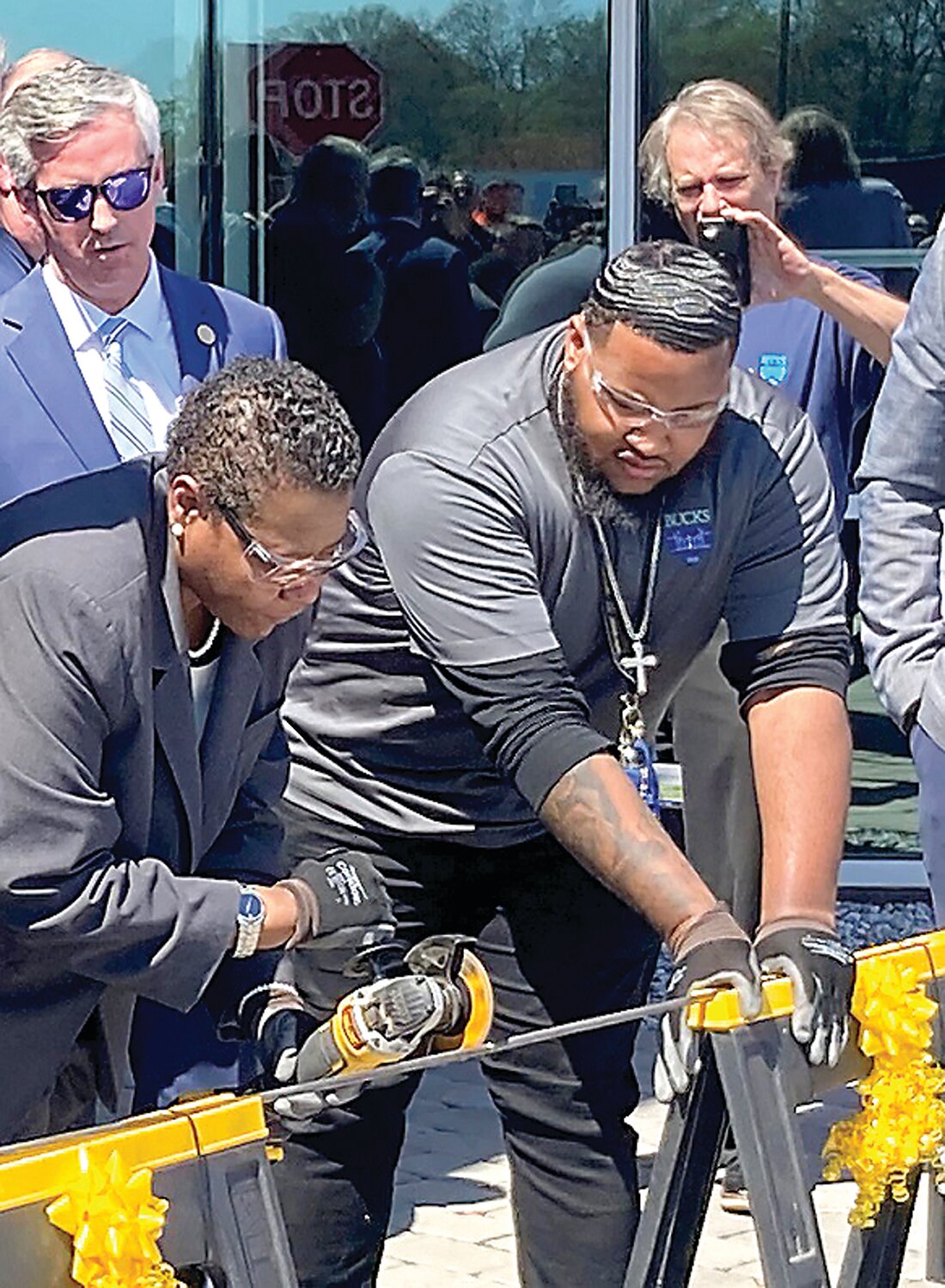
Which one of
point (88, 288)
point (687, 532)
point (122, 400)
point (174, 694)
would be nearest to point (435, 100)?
point (88, 288)

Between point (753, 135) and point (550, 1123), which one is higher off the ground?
point (753, 135)

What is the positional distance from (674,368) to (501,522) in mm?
299

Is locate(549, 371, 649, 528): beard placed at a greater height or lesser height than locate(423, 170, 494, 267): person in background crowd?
greater

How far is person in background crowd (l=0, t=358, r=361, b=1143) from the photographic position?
2.48 m

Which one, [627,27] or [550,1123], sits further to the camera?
[627,27]

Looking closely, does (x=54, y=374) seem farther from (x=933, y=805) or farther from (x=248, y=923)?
(x=933, y=805)

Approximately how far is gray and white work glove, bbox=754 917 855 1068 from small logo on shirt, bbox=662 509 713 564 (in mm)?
555

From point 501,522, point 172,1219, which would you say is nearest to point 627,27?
point 501,522

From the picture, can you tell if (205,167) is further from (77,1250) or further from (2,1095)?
(77,1250)

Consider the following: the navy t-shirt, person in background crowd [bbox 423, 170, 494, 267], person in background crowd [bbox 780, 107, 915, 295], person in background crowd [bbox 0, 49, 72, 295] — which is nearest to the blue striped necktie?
person in background crowd [bbox 0, 49, 72, 295]

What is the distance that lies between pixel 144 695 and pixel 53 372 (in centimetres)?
112

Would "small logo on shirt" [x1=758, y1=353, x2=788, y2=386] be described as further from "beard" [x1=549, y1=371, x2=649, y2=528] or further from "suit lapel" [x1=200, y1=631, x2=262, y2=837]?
"suit lapel" [x1=200, y1=631, x2=262, y2=837]

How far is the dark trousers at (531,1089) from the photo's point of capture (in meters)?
3.18

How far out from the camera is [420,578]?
292 centimetres
